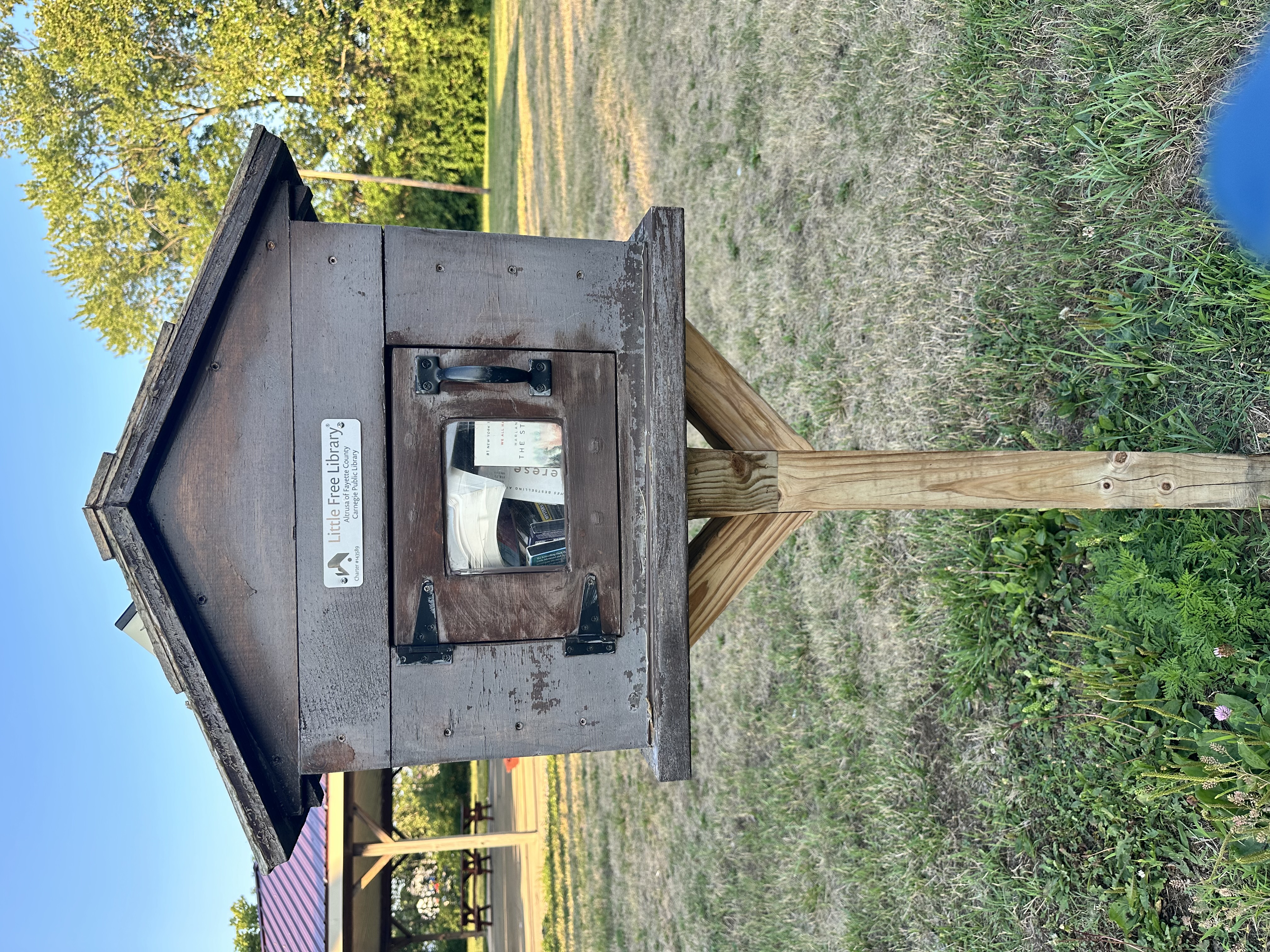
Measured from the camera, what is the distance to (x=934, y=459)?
9.00ft

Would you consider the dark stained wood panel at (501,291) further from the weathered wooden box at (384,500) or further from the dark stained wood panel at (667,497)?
the dark stained wood panel at (667,497)

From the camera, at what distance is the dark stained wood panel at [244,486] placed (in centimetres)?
252

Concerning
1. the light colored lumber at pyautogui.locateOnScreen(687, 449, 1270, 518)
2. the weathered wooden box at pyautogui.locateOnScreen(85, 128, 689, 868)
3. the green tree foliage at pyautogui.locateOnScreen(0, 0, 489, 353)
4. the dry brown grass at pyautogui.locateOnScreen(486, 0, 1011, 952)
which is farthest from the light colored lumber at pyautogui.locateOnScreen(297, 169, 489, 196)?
the light colored lumber at pyautogui.locateOnScreen(687, 449, 1270, 518)

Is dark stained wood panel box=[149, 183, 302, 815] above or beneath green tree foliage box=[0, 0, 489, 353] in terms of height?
beneath

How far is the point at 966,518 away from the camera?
465 centimetres

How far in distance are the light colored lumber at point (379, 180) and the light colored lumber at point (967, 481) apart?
12.7m

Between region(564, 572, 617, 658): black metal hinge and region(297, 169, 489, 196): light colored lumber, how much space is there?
41.3 ft

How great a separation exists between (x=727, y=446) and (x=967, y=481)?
762 mm

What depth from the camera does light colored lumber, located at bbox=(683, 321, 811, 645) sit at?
9.15 feet

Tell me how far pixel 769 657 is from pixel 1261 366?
145 inches

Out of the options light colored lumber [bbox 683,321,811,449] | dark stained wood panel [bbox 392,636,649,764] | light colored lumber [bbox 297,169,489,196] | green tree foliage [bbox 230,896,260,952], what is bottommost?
green tree foliage [bbox 230,896,260,952]

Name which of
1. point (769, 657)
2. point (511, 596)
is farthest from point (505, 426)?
point (769, 657)

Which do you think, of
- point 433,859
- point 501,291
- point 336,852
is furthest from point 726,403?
point 433,859

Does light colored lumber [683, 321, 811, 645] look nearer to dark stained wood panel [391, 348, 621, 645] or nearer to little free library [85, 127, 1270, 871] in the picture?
little free library [85, 127, 1270, 871]
